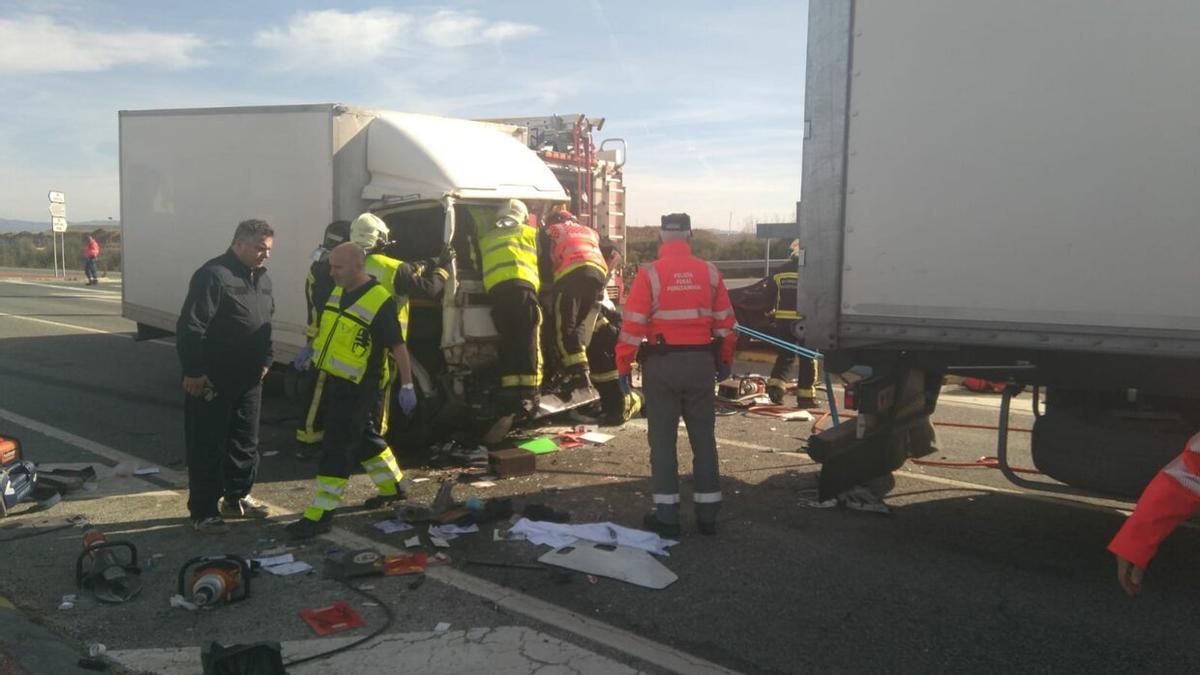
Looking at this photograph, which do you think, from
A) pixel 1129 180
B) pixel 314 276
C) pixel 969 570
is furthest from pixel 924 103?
pixel 314 276

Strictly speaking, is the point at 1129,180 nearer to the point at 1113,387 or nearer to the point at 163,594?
the point at 1113,387

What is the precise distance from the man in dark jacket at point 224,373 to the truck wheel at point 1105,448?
16.0ft

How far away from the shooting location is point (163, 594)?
15.1ft

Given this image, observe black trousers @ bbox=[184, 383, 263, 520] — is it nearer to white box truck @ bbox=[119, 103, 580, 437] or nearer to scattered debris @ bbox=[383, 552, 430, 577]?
scattered debris @ bbox=[383, 552, 430, 577]

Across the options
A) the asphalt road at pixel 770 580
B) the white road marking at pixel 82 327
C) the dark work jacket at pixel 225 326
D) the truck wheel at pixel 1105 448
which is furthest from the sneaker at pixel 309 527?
the white road marking at pixel 82 327

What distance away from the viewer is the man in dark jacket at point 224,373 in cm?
553

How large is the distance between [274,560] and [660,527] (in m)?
2.28

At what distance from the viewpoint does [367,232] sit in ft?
22.0

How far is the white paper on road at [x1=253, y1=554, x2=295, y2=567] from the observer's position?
505cm

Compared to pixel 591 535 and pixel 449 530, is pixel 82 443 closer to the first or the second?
pixel 449 530

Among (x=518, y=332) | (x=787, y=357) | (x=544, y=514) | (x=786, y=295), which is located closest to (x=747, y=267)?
(x=787, y=357)

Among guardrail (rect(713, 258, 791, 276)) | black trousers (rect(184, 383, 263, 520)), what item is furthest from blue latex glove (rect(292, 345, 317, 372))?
guardrail (rect(713, 258, 791, 276))

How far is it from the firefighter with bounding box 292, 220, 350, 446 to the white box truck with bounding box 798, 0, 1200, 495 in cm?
373

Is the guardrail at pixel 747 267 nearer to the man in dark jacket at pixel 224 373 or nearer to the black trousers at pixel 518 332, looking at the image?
the black trousers at pixel 518 332
